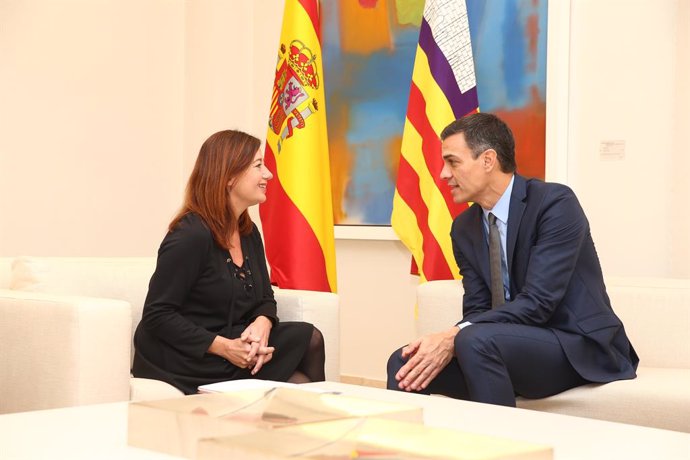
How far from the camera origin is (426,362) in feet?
9.29

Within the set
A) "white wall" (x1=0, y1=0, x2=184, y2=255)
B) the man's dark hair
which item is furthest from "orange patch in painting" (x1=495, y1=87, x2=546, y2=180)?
"white wall" (x1=0, y1=0, x2=184, y2=255)

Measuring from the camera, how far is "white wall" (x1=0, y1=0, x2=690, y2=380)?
4.12 m

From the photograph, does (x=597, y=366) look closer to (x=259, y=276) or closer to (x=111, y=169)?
(x=259, y=276)

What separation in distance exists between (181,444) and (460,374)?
162cm

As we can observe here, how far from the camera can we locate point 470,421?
191cm

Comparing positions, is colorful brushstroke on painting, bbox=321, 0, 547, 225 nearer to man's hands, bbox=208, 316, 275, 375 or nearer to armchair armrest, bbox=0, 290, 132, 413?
man's hands, bbox=208, 316, 275, 375

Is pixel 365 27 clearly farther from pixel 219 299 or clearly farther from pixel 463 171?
pixel 219 299

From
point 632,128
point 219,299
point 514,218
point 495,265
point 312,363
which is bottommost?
point 312,363

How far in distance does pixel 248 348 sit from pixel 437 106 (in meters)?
1.71

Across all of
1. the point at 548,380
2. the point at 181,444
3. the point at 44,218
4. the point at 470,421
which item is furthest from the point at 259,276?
the point at 44,218

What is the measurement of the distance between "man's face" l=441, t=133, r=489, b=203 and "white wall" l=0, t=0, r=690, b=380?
134 centimetres

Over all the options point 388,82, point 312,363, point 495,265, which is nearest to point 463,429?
point 495,265

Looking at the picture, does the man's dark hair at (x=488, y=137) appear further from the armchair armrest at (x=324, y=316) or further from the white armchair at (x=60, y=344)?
the white armchair at (x=60, y=344)

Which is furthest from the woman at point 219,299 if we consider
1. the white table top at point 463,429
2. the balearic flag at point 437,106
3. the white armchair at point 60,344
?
the balearic flag at point 437,106
